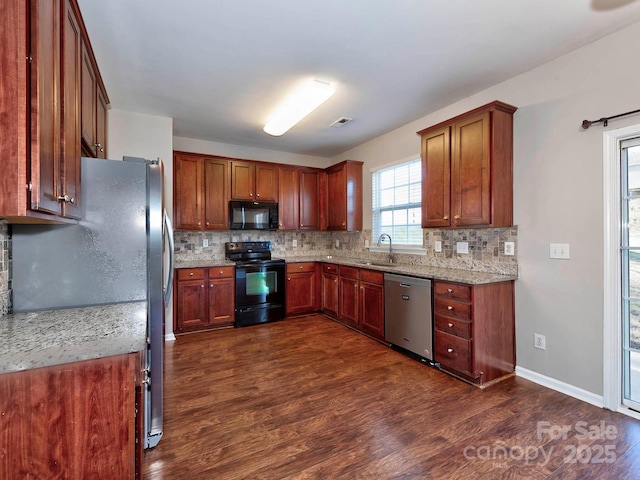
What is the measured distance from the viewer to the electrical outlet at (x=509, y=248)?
283cm

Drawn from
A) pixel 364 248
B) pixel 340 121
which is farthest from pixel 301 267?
pixel 340 121

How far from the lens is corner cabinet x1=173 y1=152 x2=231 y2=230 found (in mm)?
4176

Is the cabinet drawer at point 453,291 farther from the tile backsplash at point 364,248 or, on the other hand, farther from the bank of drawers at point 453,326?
→ the tile backsplash at point 364,248

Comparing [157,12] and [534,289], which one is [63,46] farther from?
[534,289]

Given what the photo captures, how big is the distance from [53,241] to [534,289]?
11.3 feet

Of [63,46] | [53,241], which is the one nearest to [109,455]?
[53,241]

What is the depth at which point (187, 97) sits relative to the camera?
3.18 meters

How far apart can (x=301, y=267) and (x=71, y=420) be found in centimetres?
368

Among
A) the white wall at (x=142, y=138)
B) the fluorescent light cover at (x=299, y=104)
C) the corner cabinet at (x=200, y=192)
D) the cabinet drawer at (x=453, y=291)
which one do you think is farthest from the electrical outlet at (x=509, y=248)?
the white wall at (x=142, y=138)

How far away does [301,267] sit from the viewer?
4.74m

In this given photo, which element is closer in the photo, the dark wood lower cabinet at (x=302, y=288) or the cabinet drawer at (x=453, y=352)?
the cabinet drawer at (x=453, y=352)

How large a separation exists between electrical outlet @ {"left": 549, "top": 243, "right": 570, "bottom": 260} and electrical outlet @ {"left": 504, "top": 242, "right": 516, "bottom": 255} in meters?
0.29

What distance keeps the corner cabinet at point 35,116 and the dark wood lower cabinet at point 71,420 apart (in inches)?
23.2

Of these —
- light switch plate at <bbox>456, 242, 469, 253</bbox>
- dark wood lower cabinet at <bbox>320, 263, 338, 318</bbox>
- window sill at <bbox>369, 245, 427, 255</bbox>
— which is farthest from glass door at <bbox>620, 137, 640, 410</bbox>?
dark wood lower cabinet at <bbox>320, 263, 338, 318</bbox>
